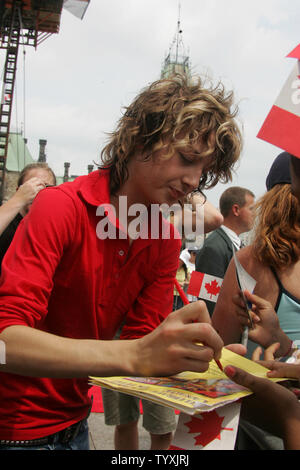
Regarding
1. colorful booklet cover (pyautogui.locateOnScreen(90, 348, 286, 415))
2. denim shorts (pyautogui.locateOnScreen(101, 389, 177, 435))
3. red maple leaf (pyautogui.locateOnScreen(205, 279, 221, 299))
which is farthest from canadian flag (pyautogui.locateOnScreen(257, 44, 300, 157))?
red maple leaf (pyautogui.locateOnScreen(205, 279, 221, 299))

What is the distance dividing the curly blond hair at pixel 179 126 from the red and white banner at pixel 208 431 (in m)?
0.78

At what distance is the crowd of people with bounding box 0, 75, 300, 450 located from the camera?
893 millimetres

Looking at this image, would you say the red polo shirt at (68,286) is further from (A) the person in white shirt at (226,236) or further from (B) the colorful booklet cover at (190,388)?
(A) the person in white shirt at (226,236)

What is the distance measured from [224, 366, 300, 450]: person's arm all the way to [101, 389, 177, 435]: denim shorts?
181 cm

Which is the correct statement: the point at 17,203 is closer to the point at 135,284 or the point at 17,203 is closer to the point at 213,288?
the point at 135,284

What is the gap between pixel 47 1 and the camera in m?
20.7

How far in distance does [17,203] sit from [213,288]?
5.16 ft

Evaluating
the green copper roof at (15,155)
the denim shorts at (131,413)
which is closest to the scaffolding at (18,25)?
the green copper roof at (15,155)

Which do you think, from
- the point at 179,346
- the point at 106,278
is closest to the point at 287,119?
the point at 179,346

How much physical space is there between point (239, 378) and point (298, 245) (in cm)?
101

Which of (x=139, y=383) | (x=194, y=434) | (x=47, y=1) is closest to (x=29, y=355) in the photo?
(x=139, y=383)

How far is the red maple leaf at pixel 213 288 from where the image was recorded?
10.4ft

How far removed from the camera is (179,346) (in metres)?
0.86
